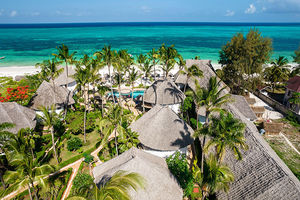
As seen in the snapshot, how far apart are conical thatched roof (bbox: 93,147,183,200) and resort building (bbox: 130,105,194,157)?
3541mm

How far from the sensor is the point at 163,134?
19094 millimetres

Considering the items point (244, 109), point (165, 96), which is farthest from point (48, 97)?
point (244, 109)

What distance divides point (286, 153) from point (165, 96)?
16.5 meters

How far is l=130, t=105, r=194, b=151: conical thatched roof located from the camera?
61.0 ft

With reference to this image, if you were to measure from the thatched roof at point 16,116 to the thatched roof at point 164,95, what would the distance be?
51.3 feet

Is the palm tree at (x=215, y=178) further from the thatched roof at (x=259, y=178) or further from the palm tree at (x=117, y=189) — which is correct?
the palm tree at (x=117, y=189)

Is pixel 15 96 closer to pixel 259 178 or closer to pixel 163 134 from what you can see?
pixel 163 134

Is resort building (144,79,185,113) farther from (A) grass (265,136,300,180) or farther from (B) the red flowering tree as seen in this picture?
(B) the red flowering tree

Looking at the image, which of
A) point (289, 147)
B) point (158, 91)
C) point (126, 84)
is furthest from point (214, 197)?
point (126, 84)

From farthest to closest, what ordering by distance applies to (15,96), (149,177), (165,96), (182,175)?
(165,96) → (15,96) → (182,175) → (149,177)

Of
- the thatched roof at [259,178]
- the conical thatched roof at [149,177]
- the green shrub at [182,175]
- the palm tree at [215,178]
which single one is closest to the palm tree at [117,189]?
the conical thatched roof at [149,177]

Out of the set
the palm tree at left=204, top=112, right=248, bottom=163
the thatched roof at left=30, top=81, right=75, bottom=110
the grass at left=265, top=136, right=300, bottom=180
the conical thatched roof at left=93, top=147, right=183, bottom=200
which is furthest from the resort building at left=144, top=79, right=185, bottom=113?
the palm tree at left=204, top=112, right=248, bottom=163

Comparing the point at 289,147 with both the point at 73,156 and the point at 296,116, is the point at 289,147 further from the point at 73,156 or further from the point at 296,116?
the point at 73,156

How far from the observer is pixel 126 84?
148 ft
